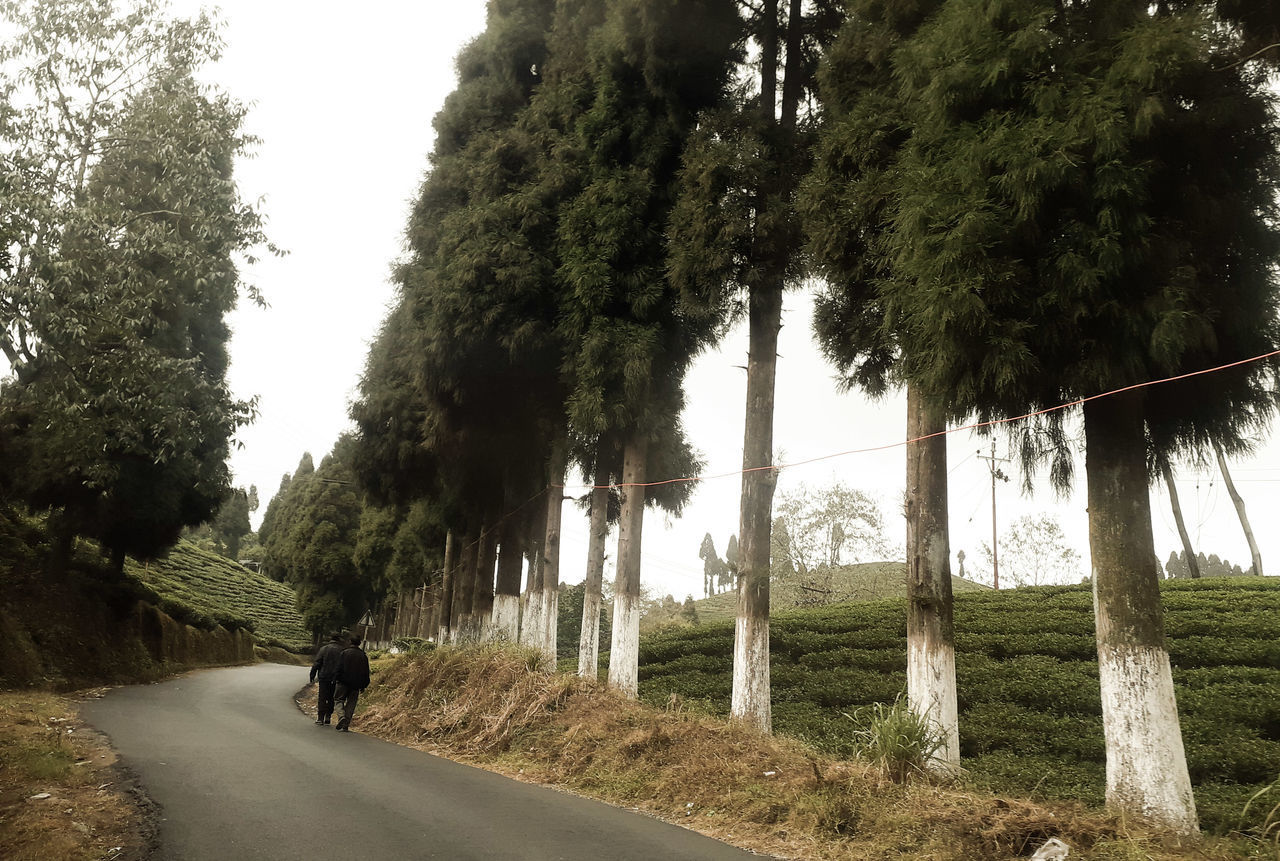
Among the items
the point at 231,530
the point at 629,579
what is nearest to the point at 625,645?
the point at 629,579

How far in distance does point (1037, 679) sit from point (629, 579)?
302 inches

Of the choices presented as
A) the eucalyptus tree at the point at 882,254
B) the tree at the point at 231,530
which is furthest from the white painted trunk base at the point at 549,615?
the tree at the point at 231,530

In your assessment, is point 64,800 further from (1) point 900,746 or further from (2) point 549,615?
(2) point 549,615

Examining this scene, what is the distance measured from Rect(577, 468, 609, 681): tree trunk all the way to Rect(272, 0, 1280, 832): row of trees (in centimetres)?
9

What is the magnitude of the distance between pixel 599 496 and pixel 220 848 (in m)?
10.5

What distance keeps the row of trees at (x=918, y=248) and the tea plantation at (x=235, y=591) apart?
3327cm

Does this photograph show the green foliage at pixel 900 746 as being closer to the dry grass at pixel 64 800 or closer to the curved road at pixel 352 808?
the curved road at pixel 352 808

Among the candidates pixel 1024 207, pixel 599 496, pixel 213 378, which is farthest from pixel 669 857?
pixel 213 378

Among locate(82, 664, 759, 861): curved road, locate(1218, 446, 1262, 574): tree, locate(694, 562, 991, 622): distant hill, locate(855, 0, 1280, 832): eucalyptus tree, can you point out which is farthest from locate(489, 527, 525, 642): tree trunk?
locate(1218, 446, 1262, 574): tree

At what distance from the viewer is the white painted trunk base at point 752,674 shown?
9.53m

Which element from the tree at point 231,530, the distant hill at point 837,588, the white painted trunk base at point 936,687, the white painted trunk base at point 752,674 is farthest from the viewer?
the tree at point 231,530

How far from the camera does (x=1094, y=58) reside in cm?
630

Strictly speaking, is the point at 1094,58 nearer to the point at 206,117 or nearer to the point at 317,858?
the point at 317,858

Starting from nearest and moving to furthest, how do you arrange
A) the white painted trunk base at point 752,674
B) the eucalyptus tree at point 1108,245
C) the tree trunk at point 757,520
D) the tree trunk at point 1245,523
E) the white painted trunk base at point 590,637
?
1. the eucalyptus tree at point 1108,245
2. the white painted trunk base at point 752,674
3. the tree trunk at point 757,520
4. the white painted trunk base at point 590,637
5. the tree trunk at point 1245,523
